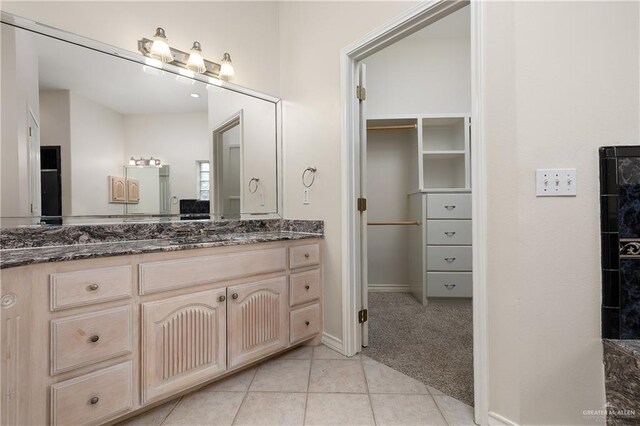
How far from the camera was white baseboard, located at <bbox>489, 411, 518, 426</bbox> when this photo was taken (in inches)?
47.7

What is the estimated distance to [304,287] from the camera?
1.99 m

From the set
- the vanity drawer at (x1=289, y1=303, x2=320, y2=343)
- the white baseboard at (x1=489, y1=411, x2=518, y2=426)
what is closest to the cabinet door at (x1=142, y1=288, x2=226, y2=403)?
the vanity drawer at (x1=289, y1=303, x2=320, y2=343)

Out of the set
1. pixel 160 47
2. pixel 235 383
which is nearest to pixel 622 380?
pixel 235 383

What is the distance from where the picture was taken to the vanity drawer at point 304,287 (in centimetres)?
193

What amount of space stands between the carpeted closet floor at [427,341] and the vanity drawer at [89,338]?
1485 mm

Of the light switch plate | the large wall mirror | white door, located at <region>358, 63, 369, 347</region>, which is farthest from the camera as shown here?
white door, located at <region>358, 63, 369, 347</region>

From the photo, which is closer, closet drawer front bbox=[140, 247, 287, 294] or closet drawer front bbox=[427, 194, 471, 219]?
closet drawer front bbox=[140, 247, 287, 294]

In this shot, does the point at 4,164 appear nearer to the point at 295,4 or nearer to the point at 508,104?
the point at 295,4

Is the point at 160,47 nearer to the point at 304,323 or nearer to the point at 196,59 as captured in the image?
the point at 196,59

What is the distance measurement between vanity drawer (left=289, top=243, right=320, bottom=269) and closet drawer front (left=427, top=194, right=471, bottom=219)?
1.48 m

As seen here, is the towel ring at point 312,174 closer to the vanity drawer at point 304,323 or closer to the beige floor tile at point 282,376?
the vanity drawer at point 304,323

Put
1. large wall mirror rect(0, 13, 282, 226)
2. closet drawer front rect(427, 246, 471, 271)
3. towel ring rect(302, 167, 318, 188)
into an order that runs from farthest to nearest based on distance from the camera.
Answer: closet drawer front rect(427, 246, 471, 271)
towel ring rect(302, 167, 318, 188)
large wall mirror rect(0, 13, 282, 226)

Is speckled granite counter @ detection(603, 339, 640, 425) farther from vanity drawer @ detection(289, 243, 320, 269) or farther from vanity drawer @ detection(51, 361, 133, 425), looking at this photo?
vanity drawer @ detection(51, 361, 133, 425)

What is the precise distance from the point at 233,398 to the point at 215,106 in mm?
1909
